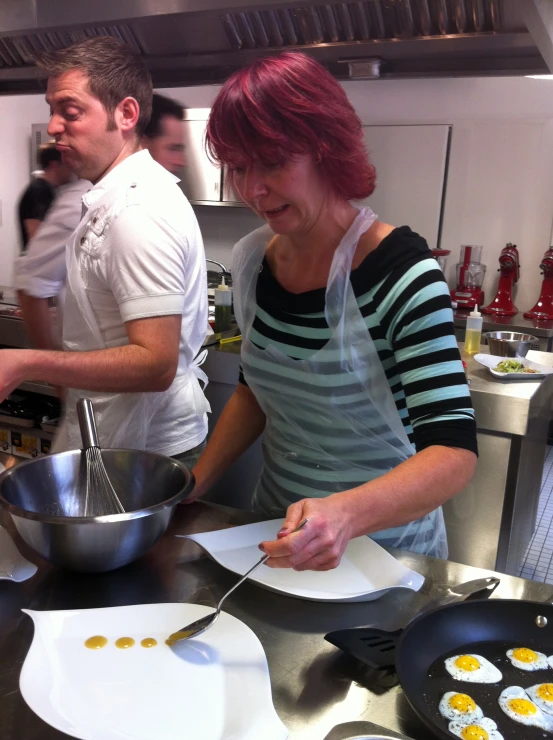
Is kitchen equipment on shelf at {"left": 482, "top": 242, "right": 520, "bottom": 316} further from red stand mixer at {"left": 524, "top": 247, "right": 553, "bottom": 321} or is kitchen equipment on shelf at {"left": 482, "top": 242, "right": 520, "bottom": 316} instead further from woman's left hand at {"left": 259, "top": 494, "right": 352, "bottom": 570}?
woman's left hand at {"left": 259, "top": 494, "right": 352, "bottom": 570}

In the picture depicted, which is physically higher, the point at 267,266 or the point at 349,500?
the point at 267,266

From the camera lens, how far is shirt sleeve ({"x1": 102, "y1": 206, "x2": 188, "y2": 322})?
1.33m

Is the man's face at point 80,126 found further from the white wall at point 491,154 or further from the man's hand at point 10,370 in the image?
the white wall at point 491,154

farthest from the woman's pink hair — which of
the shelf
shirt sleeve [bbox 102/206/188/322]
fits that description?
the shelf

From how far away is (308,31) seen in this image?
1.99 meters

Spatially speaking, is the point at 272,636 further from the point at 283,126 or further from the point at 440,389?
the point at 283,126

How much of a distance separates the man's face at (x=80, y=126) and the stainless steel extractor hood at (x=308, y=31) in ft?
1.36

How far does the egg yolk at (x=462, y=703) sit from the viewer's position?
72cm

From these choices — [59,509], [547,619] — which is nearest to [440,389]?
[547,619]

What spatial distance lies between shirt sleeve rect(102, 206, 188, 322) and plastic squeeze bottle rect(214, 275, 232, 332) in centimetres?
150

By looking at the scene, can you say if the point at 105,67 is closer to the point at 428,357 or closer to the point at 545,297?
the point at 428,357

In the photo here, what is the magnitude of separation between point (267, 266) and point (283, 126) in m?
0.31

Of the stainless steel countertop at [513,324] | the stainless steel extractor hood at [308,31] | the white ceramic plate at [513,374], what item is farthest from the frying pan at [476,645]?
the stainless steel countertop at [513,324]

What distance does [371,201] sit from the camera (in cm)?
452
